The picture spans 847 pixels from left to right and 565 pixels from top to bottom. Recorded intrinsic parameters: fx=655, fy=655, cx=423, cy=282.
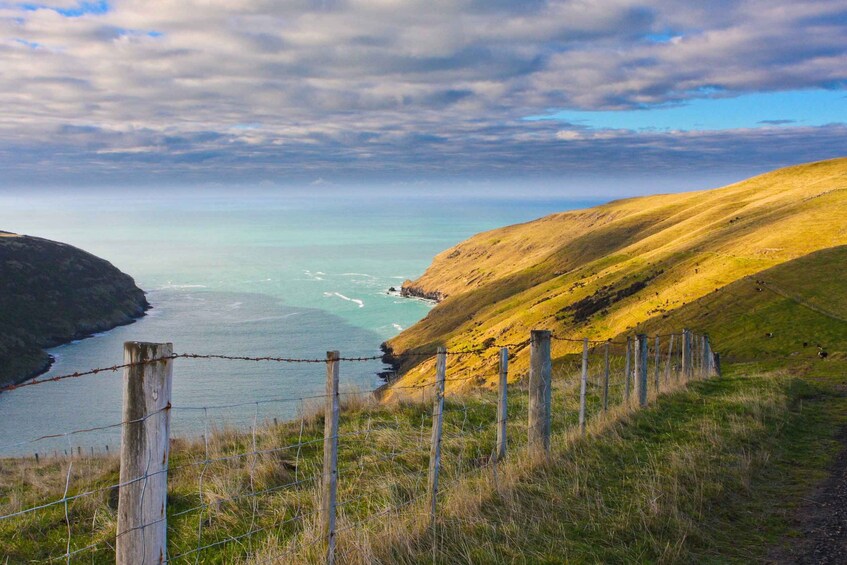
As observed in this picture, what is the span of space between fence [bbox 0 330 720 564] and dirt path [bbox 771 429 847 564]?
3590 millimetres

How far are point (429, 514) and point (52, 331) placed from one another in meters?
176

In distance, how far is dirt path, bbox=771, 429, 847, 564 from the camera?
7.50m

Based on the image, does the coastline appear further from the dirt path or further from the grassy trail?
the dirt path

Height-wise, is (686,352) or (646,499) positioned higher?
(686,352)

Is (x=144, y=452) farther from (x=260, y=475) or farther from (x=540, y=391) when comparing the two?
(x=540, y=391)

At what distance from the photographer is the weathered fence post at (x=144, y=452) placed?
4598mm

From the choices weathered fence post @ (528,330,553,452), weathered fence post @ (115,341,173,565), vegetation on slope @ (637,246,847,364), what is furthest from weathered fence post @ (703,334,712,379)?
weathered fence post @ (115,341,173,565)

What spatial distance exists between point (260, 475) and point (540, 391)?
4.72 meters

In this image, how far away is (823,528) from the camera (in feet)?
27.5

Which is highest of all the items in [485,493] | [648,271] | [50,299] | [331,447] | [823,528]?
[648,271]

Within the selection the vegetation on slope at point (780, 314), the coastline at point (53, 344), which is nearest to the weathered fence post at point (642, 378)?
the vegetation on slope at point (780, 314)

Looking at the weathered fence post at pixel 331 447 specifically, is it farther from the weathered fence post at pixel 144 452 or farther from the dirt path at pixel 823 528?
the dirt path at pixel 823 528

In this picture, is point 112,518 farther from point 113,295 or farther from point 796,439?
point 113,295

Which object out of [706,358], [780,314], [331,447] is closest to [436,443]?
[331,447]
